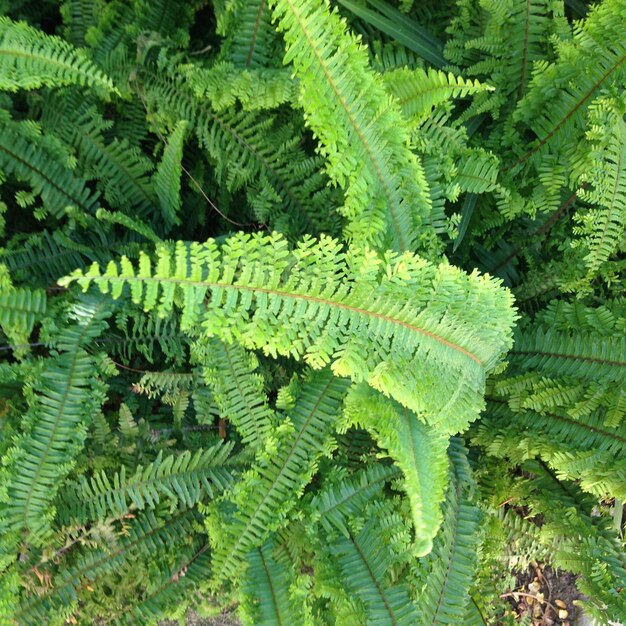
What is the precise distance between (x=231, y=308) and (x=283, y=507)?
119 centimetres

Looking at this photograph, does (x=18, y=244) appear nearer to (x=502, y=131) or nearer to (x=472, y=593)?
(x=502, y=131)

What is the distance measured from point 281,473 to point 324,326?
903 millimetres

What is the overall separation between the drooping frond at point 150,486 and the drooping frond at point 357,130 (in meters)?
1.33

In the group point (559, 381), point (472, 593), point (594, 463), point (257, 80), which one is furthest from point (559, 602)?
point (257, 80)

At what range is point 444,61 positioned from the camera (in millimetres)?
3039

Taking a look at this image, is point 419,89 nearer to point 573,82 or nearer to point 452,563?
point 573,82

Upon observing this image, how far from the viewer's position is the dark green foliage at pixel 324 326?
2098 millimetres

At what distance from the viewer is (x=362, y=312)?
182 cm

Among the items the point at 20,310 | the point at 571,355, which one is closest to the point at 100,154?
the point at 20,310

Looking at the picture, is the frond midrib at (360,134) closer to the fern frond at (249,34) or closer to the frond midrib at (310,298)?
the frond midrib at (310,298)

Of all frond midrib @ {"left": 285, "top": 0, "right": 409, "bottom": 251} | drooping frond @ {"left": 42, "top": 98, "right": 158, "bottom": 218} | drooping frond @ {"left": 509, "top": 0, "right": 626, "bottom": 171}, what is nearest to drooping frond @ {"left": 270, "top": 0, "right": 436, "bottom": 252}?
frond midrib @ {"left": 285, "top": 0, "right": 409, "bottom": 251}

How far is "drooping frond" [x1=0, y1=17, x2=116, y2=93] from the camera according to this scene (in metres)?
2.35

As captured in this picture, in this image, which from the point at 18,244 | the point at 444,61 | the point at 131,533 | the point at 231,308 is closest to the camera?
the point at 231,308

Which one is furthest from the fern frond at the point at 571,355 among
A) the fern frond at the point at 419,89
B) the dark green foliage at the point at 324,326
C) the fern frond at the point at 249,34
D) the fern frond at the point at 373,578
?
the fern frond at the point at 249,34
